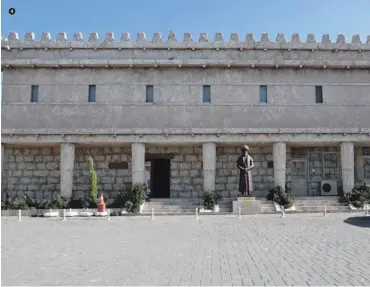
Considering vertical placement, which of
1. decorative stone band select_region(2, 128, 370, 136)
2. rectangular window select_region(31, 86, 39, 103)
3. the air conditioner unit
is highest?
rectangular window select_region(31, 86, 39, 103)


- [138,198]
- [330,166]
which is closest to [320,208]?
[330,166]

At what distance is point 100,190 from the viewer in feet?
98.1

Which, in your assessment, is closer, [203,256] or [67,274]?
[67,274]

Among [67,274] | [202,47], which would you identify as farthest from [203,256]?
[202,47]

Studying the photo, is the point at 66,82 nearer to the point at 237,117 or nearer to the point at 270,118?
the point at 237,117

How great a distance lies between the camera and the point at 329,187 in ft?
98.9

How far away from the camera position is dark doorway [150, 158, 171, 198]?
31.5 metres

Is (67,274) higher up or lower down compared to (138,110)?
lower down

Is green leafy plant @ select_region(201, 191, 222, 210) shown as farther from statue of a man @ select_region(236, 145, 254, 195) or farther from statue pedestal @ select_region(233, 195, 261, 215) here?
statue of a man @ select_region(236, 145, 254, 195)

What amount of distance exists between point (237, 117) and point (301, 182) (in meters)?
6.44

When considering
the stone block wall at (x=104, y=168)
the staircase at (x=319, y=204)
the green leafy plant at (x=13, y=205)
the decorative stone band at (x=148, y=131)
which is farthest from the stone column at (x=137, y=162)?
the staircase at (x=319, y=204)

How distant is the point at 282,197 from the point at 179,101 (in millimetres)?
9581

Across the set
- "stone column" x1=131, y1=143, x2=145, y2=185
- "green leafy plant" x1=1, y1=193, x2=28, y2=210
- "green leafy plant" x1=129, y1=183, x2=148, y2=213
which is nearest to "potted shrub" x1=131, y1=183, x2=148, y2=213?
"green leafy plant" x1=129, y1=183, x2=148, y2=213

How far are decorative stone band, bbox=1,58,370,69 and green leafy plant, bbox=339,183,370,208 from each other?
8759 mm
